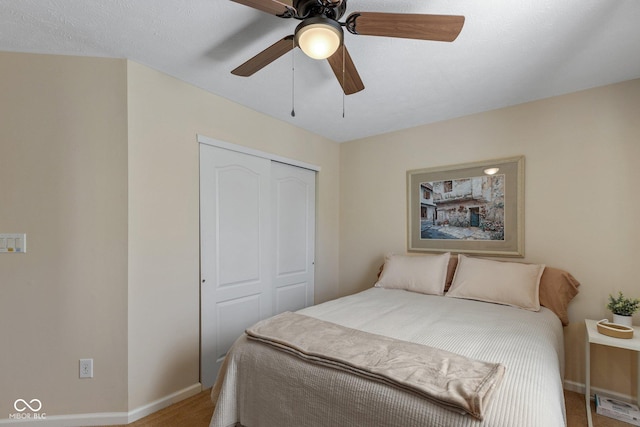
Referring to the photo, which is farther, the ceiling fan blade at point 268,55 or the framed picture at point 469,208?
the framed picture at point 469,208

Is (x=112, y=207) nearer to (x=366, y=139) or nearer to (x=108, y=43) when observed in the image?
(x=108, y=43)

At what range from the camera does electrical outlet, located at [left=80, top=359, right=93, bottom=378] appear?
6.12 feet

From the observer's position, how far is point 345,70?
158 cm

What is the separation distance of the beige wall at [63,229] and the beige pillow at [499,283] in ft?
8.25

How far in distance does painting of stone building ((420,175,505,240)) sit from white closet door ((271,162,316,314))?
1.24m

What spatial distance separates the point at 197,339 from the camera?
2.27 metres

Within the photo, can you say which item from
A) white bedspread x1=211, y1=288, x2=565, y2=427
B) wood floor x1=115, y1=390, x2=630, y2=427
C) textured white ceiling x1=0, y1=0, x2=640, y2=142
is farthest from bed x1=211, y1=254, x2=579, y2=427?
textured white ceiling x1=0, y1=0, x2=640, y2=142

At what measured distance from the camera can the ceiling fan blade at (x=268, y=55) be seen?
4.55 feet

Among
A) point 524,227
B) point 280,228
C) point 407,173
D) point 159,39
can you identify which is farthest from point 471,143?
point 159,39

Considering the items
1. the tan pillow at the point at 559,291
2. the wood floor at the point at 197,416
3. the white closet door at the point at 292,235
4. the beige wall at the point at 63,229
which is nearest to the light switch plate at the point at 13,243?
the beige wall at the point at 63,229

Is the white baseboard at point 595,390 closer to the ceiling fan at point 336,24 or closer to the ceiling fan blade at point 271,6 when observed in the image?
the ceiling fan at point 336,24

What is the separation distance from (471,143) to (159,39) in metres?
2.65

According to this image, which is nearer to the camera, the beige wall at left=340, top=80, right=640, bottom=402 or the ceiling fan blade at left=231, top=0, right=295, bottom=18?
the ceiling fan blade at left=231, top=0, right=295, bottom=18

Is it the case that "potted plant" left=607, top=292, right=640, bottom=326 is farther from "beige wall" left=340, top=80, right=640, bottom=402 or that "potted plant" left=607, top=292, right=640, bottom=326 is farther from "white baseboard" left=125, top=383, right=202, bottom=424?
"white baseboard" left=125, top=383, right=202, bottom=424
